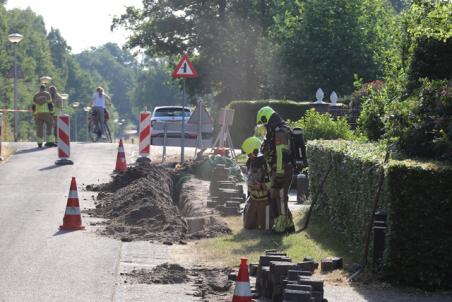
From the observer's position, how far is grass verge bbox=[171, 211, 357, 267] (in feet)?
43.2

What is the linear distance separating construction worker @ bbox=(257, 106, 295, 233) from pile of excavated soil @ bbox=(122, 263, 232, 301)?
10.3 ft

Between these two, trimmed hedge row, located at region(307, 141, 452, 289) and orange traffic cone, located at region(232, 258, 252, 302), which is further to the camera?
trimmed hedge row, located at region(307, 141, 452, 289)

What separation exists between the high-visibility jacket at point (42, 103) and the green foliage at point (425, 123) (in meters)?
19.4

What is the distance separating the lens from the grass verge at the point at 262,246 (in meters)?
13.2

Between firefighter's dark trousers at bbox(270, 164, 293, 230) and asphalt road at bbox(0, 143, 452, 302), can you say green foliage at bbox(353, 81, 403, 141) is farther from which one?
asphalt road at bbox(0, 143, 452, 302)

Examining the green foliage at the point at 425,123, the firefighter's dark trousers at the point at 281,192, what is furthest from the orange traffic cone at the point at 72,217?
the green foliage at the point at 425,123

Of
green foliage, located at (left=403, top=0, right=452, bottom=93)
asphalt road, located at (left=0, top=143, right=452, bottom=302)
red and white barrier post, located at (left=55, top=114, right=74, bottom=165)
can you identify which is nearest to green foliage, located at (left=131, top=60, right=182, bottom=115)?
red and white barrier post, located at (left=55, top=114, right=74, bottom=165)

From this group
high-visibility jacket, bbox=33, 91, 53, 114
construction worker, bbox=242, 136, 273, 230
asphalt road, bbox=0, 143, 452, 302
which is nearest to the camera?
asphalt road, bbox=0, 143, 452, 302

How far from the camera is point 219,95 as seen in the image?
5866cm

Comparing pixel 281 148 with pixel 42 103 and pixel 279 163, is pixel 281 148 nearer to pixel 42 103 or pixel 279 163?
pixel 279 163

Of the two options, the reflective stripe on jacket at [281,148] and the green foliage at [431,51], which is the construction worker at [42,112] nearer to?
the reflective stripe on jacket at [281,148]

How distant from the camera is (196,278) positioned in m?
11.6

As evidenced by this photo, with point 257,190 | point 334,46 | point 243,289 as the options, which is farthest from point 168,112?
point 243,289

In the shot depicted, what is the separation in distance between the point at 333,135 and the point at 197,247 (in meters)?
7.98
